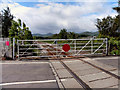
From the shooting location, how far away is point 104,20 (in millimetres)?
23172

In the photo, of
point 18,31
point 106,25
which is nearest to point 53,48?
point 18,31

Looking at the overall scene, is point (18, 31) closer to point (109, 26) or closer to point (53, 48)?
point (53, 48)

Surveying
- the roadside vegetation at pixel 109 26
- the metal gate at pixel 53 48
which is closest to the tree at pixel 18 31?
the metal gate at pixel 53 48

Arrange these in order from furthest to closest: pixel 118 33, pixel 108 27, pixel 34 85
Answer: pixel 108 27 → pixel 118 33 → pixel 34 85

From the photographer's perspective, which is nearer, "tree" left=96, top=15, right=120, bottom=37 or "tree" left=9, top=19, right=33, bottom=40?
"tree" left=9, top=19, right=33, bottom=40

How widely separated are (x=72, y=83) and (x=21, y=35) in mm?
6983

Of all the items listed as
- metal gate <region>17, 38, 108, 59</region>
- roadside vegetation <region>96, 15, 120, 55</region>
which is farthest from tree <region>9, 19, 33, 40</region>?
roadside vegetation <region>96, 15, 120, 55</region>

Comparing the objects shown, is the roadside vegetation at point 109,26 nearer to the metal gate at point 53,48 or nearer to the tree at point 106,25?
the tree at point 106,25

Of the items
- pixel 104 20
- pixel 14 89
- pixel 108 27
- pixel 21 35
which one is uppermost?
pixel 104 20

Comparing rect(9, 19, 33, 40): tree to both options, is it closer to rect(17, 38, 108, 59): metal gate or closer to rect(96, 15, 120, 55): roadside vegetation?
rect(17, 38, 108, 59): metal gate

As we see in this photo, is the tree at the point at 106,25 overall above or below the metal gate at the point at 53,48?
above

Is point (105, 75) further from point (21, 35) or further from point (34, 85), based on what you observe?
point (21, 35)

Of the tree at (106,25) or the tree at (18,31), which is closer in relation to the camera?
the tree at (18,31)

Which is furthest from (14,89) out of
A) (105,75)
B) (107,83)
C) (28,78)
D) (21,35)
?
(21,35)
